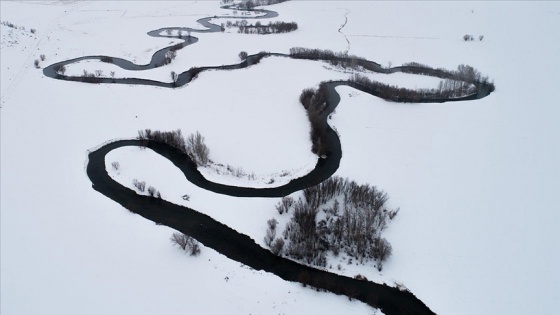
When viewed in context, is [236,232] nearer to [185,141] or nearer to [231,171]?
[231,171]

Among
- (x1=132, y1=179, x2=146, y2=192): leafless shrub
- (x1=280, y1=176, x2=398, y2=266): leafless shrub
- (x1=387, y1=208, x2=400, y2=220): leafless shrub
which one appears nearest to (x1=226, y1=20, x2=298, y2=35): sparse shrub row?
(x1=132, y1=179, x2=146, y2=192): leafless shrub

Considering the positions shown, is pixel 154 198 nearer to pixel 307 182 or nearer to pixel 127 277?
pixel 127 277

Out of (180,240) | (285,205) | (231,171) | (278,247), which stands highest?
(231,171)

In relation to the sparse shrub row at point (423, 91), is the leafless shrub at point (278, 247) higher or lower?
lower

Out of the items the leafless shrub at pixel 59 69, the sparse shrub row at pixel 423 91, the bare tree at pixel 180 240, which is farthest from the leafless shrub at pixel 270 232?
the leafless shrub at pixel 59 69

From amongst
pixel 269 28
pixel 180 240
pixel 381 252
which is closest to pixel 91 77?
pixel 180 240

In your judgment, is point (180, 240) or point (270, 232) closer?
point (180, 240)

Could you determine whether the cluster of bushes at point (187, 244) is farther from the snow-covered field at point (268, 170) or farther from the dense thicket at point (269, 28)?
the dense thicket at point (269, 28)
